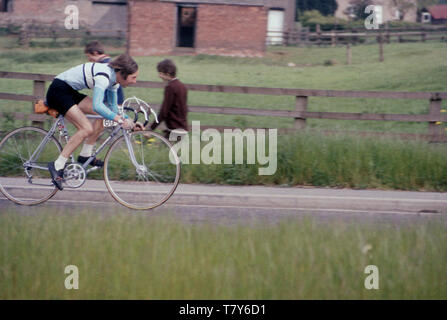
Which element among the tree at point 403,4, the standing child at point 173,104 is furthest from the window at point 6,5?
the standing child at point 173,104

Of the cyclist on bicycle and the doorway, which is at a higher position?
the doorway

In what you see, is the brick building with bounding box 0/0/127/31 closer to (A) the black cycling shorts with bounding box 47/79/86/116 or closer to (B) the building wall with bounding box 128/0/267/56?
(B) the building wall with bounding box 128/0/267/56

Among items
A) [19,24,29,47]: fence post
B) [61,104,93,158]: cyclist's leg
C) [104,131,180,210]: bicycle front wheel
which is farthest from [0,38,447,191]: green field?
[61,104,93,158]: cyclist's leg

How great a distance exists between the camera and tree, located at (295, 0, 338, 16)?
57.9 meters

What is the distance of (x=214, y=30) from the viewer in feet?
131

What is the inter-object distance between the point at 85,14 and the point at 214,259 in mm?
46363

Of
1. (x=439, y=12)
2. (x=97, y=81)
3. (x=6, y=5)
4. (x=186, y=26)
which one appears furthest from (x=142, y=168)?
(x=439, y=12)

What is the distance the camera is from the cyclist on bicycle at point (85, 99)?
6762 mm

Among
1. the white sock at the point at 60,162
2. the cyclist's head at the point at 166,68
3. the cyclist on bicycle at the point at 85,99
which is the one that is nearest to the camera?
the cyclist on bicycle at the point at 85,99

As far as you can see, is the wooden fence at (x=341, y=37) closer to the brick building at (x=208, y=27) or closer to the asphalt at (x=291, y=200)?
the brick building at (x=208, y=27)

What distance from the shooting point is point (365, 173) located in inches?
377

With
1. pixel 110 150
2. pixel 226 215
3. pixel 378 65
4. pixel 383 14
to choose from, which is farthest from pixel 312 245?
pixel 383 14

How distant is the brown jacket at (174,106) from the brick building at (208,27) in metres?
30.4
